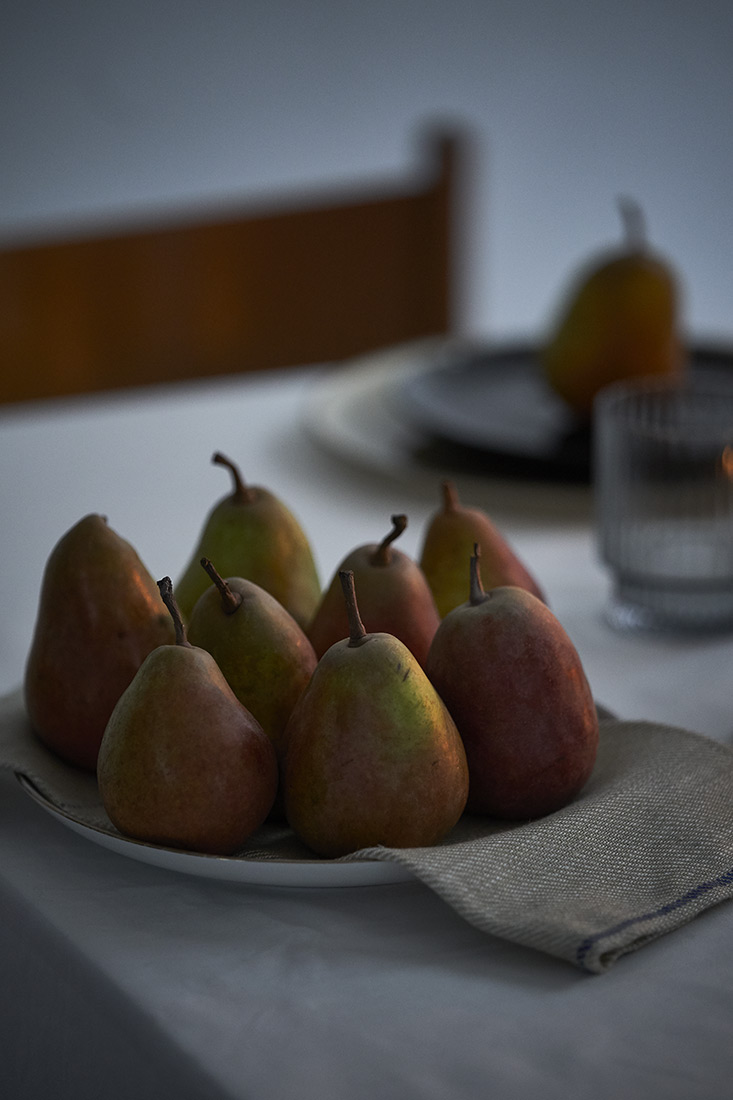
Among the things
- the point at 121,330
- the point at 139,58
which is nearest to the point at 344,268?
the point at 121,330

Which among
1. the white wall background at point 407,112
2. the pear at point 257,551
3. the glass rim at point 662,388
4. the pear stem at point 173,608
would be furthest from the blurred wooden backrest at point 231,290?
the pear stem at point 173,608

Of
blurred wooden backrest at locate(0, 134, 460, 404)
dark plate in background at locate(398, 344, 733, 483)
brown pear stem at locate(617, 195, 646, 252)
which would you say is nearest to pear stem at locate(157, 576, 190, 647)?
dark plate in background at locate(398, 344, 733, 483)

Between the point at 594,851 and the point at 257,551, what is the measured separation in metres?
0.19

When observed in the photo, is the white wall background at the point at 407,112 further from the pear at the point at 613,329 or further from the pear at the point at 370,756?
the pear at the point at 370,756

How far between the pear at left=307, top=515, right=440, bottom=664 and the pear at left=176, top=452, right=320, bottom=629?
0.13 feet

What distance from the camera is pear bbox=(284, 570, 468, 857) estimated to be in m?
0.42

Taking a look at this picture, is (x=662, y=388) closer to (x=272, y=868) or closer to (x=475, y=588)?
(x=475, y=588)

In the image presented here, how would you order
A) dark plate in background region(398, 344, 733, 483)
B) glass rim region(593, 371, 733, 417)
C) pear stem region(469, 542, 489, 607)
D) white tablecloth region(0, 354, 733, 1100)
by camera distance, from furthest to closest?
dark plate in background region(398, 344, 733, 483) → glass rim region(593, 371, 733, 417) → pear stem region(469, 542, 489, 607) → white tablecloth region(0, 354, 733, 1100)

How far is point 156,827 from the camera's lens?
0.42 meters

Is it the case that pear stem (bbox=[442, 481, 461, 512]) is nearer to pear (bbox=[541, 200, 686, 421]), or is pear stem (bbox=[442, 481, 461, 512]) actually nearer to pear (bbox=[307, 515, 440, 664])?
pear (bbox=[307, 515, 440, 664])

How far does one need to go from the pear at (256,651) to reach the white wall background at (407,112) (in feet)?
4.29

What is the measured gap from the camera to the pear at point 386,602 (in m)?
0.49

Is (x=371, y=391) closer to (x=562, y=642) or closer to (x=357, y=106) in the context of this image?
(x=562, y=642)

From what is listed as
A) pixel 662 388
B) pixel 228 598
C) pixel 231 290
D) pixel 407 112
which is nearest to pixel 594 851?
pixel 228 598
